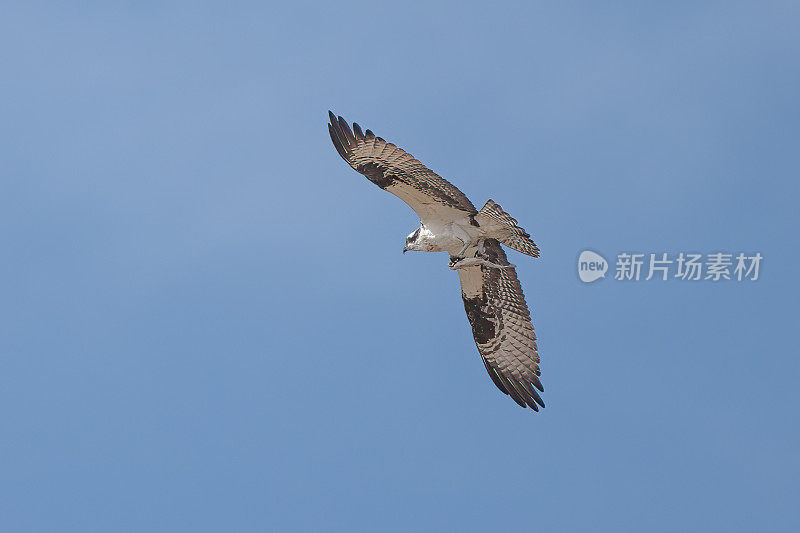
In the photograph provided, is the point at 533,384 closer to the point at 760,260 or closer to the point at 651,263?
the point at 651,263

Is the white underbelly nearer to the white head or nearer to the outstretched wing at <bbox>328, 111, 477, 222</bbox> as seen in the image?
the white head

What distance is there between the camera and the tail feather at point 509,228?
40.0 ft

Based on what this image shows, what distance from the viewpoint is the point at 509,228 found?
12438mm

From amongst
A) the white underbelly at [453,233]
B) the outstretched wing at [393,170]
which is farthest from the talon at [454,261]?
the outstretched wing at [393,170]

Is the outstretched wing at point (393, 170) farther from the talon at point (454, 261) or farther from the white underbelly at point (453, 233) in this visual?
the talon at point (454, 261)

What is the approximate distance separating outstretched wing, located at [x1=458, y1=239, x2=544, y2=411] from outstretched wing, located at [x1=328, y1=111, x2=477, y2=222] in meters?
1.19

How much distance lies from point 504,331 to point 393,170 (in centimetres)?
260

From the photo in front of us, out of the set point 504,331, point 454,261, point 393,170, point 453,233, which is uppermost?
point 393,170

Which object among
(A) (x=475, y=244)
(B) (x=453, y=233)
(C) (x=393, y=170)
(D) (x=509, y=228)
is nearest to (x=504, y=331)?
(A) (x=475, y=244)

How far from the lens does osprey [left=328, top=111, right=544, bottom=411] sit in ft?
41.1

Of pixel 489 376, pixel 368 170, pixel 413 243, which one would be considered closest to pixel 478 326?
pixel 489 376

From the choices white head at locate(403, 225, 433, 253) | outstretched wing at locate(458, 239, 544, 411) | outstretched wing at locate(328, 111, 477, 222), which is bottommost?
outstretched wing at locate(458, 239, 544, 411)

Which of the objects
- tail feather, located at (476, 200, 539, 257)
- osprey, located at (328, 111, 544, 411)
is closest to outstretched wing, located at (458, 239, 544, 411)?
osprey, located at (328, 111, 544, 411)

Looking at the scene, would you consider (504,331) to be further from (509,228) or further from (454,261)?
(509,228)
